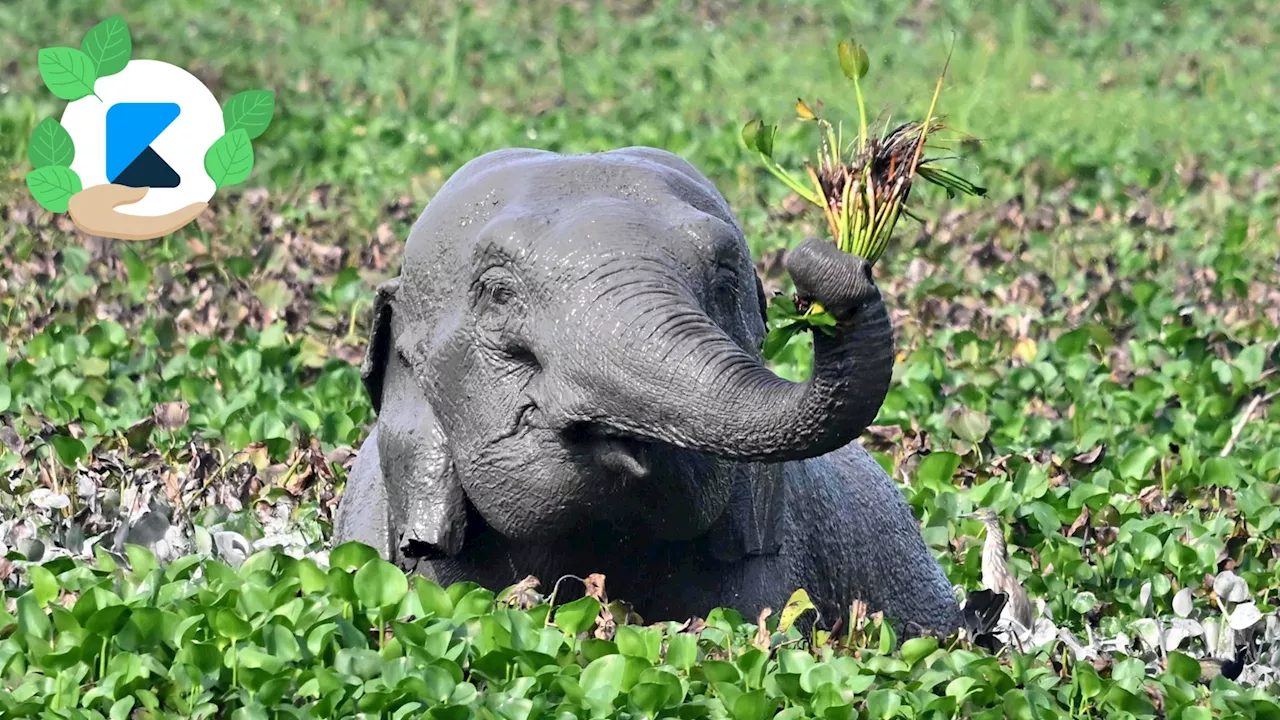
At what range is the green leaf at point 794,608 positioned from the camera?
405 centimetres

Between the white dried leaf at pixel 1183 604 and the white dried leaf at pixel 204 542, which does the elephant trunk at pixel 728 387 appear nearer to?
the white dried leaf at pixel 204 542

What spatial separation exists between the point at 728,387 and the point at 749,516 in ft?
1.83

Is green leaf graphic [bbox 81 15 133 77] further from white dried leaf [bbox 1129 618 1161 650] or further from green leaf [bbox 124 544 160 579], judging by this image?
white dried leaf [bbox 1129 618 1161 650]

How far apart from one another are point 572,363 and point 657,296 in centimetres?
17

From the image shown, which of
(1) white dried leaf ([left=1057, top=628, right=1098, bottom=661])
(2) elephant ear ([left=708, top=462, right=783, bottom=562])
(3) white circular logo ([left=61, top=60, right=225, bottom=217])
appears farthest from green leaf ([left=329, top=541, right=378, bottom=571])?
(3) white circular logo ([left=61, top=60, right=225, bottom=217])

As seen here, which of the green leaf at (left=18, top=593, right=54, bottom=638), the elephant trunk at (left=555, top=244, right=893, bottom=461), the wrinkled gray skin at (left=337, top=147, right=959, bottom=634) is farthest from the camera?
the green leaf at (left=18, top=593, right=54, bottom=638)

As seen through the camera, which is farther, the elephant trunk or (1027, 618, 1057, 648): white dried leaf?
(1027, 618, 1057, 648): white dried leaf

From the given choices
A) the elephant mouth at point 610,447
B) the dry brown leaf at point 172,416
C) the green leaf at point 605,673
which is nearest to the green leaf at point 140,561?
the green leaf at point 605,673

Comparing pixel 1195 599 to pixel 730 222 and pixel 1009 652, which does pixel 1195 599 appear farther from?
pixel 730 222

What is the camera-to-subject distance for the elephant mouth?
12.1ft

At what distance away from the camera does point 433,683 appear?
151 inches

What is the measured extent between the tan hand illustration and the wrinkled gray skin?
2.11 meters

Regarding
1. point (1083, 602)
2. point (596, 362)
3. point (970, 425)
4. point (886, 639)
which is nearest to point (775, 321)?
point (970, 425)

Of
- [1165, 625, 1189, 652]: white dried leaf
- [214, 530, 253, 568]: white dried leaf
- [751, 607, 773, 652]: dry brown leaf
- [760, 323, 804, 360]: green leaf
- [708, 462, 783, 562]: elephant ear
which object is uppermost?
[760, 323, 804, 360]: green leaf
